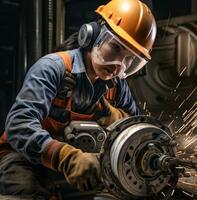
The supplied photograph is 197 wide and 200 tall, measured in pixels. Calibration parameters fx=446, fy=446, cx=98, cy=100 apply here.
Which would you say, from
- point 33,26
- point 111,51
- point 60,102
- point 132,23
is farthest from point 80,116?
point 33,26

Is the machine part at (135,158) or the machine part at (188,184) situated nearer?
the machine part at (135,158)

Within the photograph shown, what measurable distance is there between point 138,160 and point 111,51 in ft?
2.26

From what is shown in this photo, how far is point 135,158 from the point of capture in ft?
6.50

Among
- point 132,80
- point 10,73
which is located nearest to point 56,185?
point 10,73

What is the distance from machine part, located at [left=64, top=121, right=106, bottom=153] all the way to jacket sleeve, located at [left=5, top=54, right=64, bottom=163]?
164mm

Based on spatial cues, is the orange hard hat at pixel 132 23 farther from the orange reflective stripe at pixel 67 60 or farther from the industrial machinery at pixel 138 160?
the industrial machinery at pixel 138 160

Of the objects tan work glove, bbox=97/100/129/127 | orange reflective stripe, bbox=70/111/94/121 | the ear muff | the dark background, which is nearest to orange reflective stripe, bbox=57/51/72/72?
the ear muff

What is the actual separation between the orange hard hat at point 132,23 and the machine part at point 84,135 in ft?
1.65

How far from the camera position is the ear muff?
2430 millimetres

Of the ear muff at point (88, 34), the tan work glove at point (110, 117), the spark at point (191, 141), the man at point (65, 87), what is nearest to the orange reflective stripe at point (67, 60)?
the man at point (65, 87)

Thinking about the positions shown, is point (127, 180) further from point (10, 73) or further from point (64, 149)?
point (10, 73)

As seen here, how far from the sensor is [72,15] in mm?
4133

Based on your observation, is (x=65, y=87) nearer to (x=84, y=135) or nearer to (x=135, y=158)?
(x=84, y=135)

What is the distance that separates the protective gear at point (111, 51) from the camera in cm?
242
